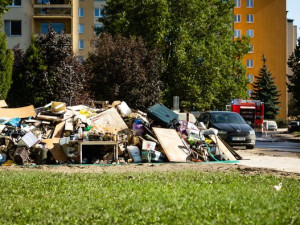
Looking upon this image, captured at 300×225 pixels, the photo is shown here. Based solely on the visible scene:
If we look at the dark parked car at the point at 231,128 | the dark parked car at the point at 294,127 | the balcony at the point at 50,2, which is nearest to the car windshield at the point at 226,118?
the dark parked car at the point at 231,128

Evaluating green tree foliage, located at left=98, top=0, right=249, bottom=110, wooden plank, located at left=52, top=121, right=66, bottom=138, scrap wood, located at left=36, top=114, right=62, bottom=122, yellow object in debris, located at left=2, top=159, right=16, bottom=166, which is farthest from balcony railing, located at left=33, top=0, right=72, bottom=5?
yellow object in debris, located at left=2, top=159, right=16, bottom=166

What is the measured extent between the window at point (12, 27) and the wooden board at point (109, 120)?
36.3m

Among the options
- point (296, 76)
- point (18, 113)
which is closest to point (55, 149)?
point (18, 113)

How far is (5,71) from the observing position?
33.0 meters

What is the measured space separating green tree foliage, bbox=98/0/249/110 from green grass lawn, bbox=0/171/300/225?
3648 cm

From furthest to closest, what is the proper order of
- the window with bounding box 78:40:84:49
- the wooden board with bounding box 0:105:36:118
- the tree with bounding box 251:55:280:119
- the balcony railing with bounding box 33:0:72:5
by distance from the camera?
the window with bounding box 78:40:84:49 < the tree with bounding box 251:55:280:119 < the balcony railing with bounding box 33:0:72:5 < the wooden board with bounding box 0:105:36:118

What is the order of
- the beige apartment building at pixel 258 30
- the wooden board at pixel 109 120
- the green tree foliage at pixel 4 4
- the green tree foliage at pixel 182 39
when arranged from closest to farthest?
the green tree foliage at pixel 4 4 < the wooden board at pixel 109 120 < the green tree foliage at pixel 182 39 < the beige apartment building at pixel 258 30

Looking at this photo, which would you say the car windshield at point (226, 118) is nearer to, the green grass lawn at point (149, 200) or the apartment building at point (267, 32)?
the green grass lawn at point (149, 200)

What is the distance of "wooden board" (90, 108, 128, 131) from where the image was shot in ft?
65.1

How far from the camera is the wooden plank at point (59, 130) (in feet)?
63.1

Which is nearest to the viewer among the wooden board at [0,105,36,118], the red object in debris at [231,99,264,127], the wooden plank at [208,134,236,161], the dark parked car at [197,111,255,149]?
the wooden plank at [208,134,236,161]

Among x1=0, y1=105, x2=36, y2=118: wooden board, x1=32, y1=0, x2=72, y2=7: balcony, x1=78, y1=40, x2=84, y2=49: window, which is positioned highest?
x1=32, y1=0, x2=72, y2=7: balcony

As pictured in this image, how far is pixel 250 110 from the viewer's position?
4956cm

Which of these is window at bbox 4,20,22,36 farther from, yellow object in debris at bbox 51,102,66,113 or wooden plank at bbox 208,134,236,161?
wooden plank at bbox 208,134,236,161
